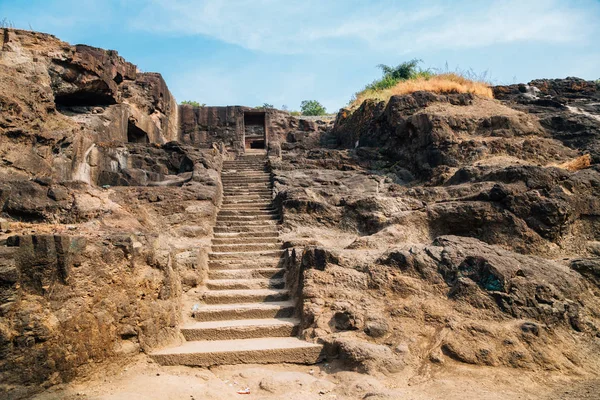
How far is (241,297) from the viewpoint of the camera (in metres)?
5.87

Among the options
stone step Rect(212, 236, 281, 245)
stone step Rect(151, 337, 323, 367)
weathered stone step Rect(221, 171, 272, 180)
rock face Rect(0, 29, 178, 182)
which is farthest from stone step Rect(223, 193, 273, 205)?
stone step Rect(151, 337, 323, 367)

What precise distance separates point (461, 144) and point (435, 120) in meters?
0.96

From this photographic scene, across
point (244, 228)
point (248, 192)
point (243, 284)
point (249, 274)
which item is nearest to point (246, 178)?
point (248, 192)

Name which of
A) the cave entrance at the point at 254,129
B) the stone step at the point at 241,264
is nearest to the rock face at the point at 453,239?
the stone step at the point at 241,264

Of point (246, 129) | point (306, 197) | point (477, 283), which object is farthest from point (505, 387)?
point (246, 129)

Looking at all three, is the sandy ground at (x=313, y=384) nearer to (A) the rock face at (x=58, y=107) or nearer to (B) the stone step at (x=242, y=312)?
(B) the stone step at (x=242, y=312)

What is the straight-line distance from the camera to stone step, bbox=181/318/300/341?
194 inches

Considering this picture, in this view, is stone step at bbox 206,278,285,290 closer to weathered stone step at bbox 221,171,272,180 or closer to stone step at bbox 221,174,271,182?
stone step at bbox 221,174,271,182

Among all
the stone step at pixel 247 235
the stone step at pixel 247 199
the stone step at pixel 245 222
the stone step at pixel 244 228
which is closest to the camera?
the stone step at pixel 247 235

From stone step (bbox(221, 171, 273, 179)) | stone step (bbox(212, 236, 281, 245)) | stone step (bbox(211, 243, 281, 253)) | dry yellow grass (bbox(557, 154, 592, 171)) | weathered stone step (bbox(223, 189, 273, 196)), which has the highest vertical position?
dry yellow grass (bbox(557, 154, 592, 171))

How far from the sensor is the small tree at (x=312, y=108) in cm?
3325

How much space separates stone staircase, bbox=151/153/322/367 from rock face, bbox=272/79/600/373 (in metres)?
0.34

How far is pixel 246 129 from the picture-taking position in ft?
71.4

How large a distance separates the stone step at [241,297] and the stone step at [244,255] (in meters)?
1.07
